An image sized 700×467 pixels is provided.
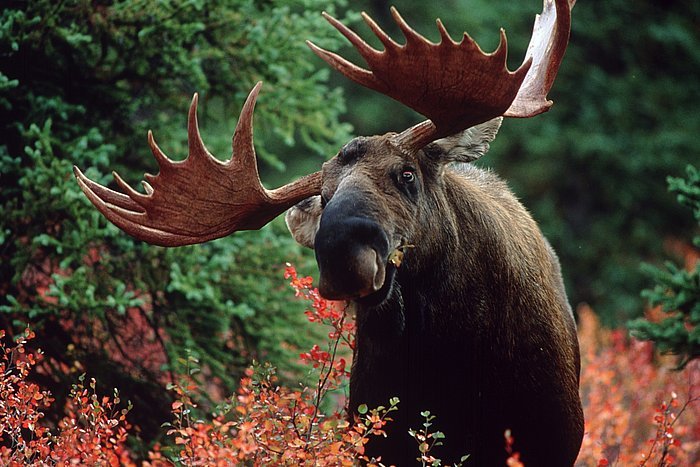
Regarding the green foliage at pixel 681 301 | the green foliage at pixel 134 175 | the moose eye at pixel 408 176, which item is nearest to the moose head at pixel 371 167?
the moose eye at pixel 408 176

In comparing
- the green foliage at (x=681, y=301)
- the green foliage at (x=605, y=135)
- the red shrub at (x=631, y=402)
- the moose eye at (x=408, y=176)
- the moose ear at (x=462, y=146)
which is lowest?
the red shrub at (x=631, y=402)

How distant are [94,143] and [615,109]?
1164 centimetres

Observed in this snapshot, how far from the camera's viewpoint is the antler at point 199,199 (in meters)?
5.04

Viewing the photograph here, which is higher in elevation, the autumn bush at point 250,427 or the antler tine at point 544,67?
the antler tine at point 544,67

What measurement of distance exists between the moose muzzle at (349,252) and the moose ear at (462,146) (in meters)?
0.75

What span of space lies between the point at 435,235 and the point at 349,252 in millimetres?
762

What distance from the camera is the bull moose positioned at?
451 cm

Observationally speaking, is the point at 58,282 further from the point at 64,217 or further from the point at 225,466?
the point at 225,466

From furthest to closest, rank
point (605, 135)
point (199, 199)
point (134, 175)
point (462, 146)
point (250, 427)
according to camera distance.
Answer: point (605, 135) → point (134, 175) → point (199, 199) → point (462, 146) → point (250, 427)

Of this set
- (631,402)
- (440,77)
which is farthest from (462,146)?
(631,402)

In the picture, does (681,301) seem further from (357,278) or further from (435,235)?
(357,278)

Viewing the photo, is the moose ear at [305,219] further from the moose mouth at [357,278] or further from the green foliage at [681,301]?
the green foliage at [681,301]

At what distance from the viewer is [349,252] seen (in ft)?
13.6

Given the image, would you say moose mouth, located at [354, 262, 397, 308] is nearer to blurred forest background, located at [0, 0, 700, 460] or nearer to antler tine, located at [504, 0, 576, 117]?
antler tine, located at [504, 0, 576, 117]
